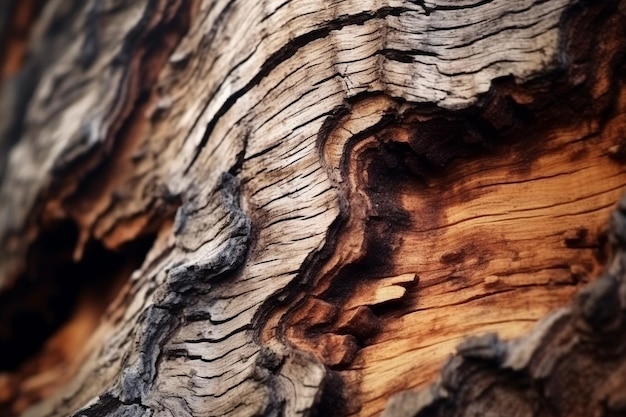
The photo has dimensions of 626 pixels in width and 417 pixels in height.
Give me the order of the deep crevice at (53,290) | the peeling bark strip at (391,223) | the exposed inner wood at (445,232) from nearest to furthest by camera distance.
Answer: the peeling bark strip at (391,223) → the exposed inner wood at (445,232) → the deep crevice at (53,290)

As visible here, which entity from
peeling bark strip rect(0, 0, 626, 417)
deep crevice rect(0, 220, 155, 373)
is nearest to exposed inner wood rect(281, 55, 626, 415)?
peeling bark strip rect(0, 0, 626, 417)

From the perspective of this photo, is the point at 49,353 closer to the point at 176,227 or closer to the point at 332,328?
the point at 176,227

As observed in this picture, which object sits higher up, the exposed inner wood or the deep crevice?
the deep crevice

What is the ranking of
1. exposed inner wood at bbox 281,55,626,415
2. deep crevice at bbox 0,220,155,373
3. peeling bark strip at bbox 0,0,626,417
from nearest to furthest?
1. peeling bark strip at bbox 0,0,626,417
2. exposed inner wood at bbox 281,55,626,415
3. deep crevice at bbox 0,220,155,373

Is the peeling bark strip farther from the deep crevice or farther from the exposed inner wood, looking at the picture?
the deep crevice

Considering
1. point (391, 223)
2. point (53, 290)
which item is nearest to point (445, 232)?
point (391, 223)

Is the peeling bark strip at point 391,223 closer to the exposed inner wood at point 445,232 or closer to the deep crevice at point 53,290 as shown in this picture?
the exposed inner wood at point 445,232

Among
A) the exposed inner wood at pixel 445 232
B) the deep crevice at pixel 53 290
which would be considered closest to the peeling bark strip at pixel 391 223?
the exposed inner wood at pixel 445 232

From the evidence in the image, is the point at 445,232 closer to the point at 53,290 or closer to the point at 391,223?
the point at 391,223
